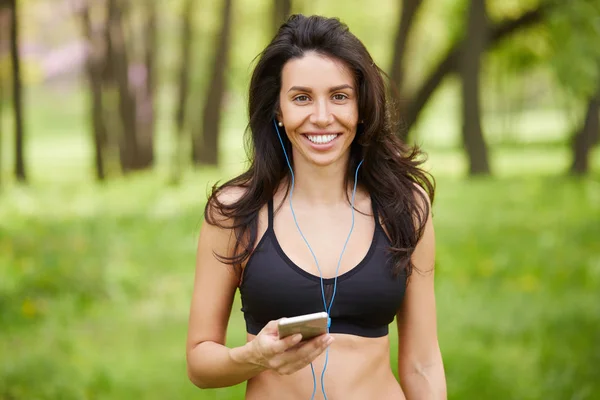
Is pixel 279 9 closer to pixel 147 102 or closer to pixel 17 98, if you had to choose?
pixel 17 98

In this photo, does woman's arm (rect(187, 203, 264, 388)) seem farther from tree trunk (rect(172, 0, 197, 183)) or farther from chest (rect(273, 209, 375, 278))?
tree trunk (rect(172, 0, 197, 183))

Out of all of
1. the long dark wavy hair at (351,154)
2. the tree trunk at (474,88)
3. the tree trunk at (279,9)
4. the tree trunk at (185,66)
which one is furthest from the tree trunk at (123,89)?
the long dark wavy hair at (351,154)

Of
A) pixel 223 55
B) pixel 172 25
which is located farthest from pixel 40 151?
pixel 223 55

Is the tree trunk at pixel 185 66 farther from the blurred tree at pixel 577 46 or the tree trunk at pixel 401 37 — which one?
the blurred tree at pixel 577 46

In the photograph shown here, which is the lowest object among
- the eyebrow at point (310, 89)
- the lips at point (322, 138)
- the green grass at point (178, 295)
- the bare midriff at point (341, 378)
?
the green grass at point (178, 295)

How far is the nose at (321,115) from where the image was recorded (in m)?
2.78

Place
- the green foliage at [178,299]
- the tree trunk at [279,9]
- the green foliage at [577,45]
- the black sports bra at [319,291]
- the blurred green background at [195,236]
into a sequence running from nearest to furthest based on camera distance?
the black sports bra at [319,291] < the green foliage at [178,299] < the blurred green background at [195,236] < the tree trunk at [279,9] < the green foliage at [577,45]

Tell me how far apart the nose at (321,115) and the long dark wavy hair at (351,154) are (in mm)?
154

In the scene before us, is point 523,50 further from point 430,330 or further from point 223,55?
point 430,330

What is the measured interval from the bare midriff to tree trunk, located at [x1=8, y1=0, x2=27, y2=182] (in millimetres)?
15736

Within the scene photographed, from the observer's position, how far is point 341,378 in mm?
2799

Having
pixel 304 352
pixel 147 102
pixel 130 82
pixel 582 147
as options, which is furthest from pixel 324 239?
pixel 147 102

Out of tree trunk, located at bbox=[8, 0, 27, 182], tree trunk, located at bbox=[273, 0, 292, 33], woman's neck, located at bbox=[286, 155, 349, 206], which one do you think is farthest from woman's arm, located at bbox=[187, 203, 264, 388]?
tree trunk, located at bbox=[8, 0, 27, 182]

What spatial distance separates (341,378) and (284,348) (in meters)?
0.45
